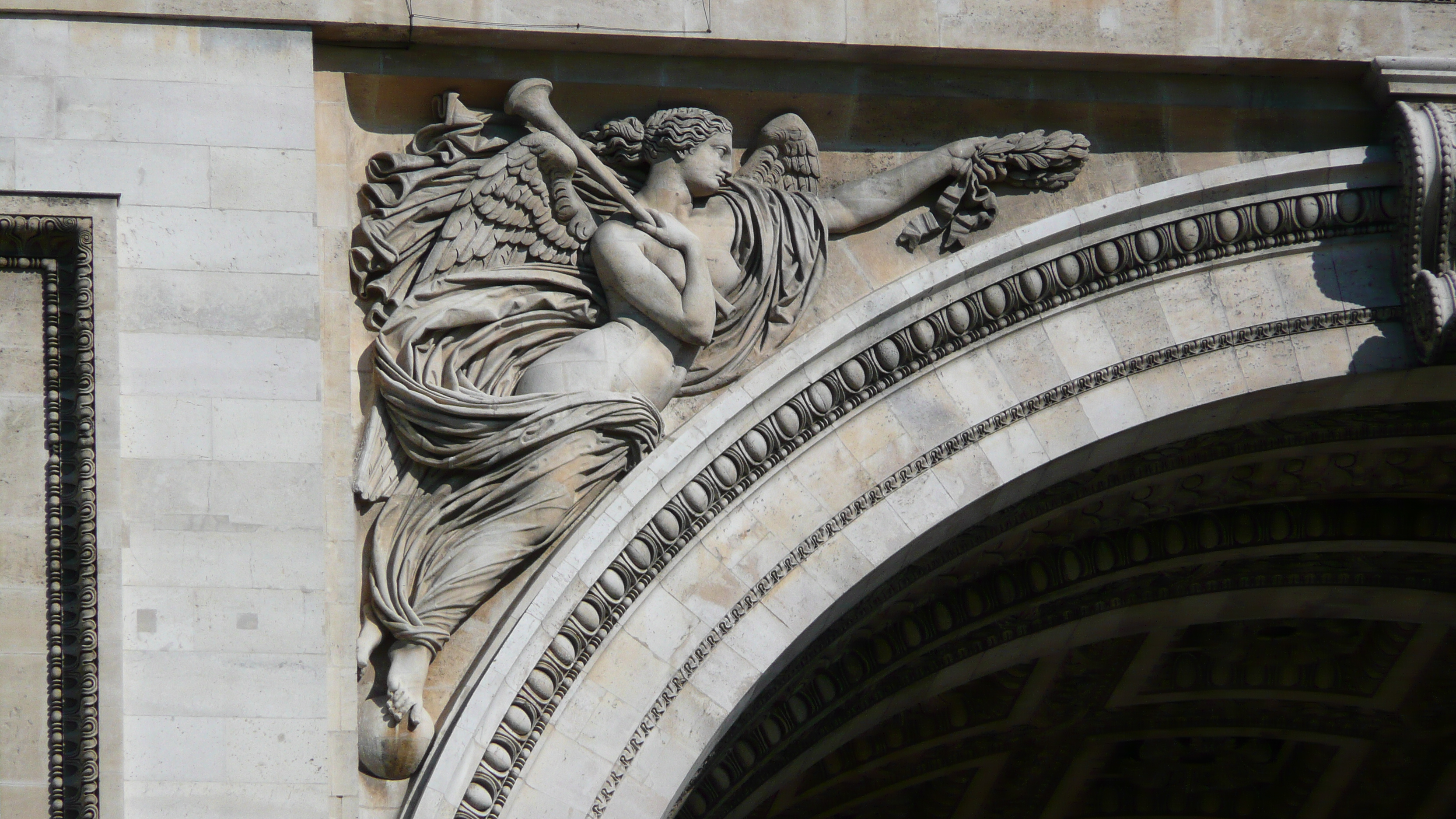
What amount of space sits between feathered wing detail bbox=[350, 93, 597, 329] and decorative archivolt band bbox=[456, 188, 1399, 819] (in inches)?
50.0

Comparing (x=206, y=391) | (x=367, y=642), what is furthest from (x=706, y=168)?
(x=367, y=642)

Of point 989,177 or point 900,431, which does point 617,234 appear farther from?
point 989,177

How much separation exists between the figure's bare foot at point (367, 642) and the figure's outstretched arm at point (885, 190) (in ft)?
9.39

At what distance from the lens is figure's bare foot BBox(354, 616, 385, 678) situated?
10266 millimetres

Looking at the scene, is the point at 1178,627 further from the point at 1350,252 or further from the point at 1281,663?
the point at 1350,252

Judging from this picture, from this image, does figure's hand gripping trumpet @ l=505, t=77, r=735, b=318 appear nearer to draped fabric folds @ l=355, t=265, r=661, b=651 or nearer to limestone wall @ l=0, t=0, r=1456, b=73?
limestone wall @ l=0, t=0, r=1456, b=73

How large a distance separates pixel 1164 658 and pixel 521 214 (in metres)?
5.99

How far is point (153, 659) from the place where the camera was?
9867mm

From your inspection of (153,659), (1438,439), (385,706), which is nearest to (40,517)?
(153,659)

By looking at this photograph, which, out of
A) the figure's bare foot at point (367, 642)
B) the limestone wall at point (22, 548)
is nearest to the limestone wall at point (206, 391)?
the limestone wall at point (22, 548)

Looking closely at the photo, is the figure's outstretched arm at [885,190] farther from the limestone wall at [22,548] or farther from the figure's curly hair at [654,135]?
the limestone wall at [22,548]

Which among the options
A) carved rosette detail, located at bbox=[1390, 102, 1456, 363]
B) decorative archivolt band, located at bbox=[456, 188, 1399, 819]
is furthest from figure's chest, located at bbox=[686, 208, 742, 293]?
carved rosette detail, located at bbox=[1390, 102, 1456, 363]

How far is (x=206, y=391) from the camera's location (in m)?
10.3

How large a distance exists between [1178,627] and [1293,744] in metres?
2.29
